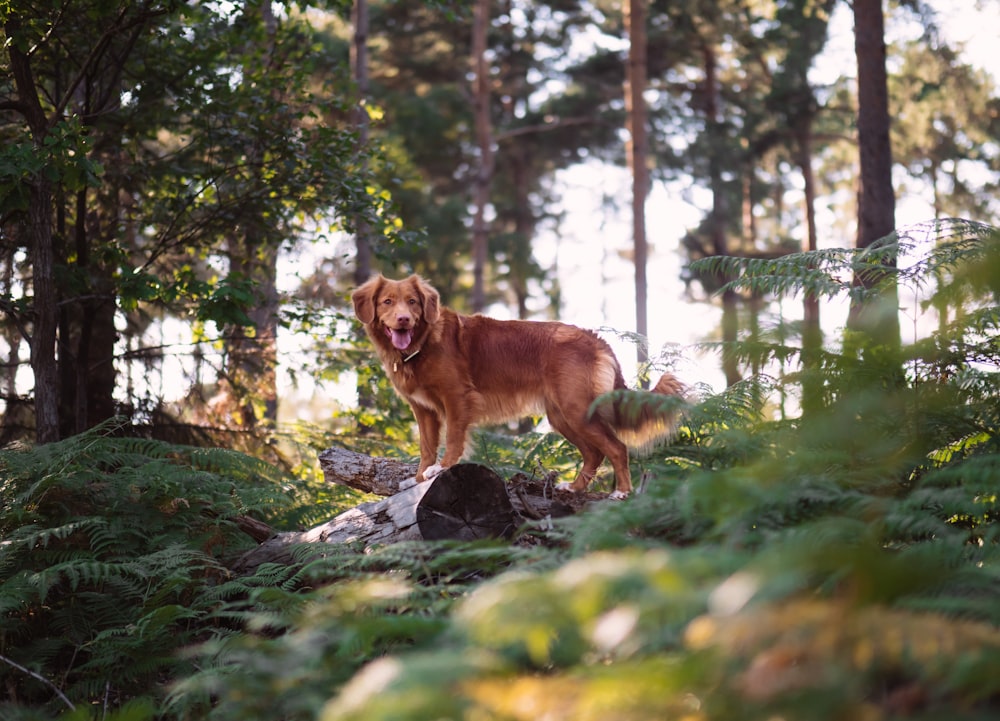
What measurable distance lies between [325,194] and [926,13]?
457 inches

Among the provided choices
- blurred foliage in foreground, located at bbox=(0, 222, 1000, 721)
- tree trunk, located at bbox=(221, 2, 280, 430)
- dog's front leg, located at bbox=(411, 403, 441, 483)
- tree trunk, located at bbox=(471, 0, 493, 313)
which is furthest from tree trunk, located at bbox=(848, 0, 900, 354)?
tree trunk, located at bbox=(471, 0, 493, 313)

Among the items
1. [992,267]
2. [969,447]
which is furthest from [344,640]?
[969,447]

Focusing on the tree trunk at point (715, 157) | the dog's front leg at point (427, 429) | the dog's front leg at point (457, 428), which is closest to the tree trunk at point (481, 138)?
the tree trunk at point (715, 157)

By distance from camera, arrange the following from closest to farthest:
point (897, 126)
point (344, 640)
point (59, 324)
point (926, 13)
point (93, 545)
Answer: point (344, 640) < point (93, 545) < point (59, 324) < point (926, 13) < point (897, 126)

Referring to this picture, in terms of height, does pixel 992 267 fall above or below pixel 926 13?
below

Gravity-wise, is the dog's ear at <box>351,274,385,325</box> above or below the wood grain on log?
above

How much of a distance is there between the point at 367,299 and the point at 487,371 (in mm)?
1062

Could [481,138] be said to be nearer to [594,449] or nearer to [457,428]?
[457,428]

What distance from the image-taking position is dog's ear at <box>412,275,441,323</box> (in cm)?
644

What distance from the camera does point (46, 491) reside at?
5383mm

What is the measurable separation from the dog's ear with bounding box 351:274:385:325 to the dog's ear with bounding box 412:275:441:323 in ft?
1.10

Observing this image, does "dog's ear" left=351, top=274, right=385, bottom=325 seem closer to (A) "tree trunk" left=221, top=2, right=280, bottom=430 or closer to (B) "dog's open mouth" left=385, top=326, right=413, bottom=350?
(B) "dog's open mouth" left=385, top=326, right=413, bottom=350

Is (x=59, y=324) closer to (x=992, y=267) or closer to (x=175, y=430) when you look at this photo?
(x=175, y=430)

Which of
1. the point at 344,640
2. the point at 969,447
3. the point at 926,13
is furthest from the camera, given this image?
the point at 926,13
